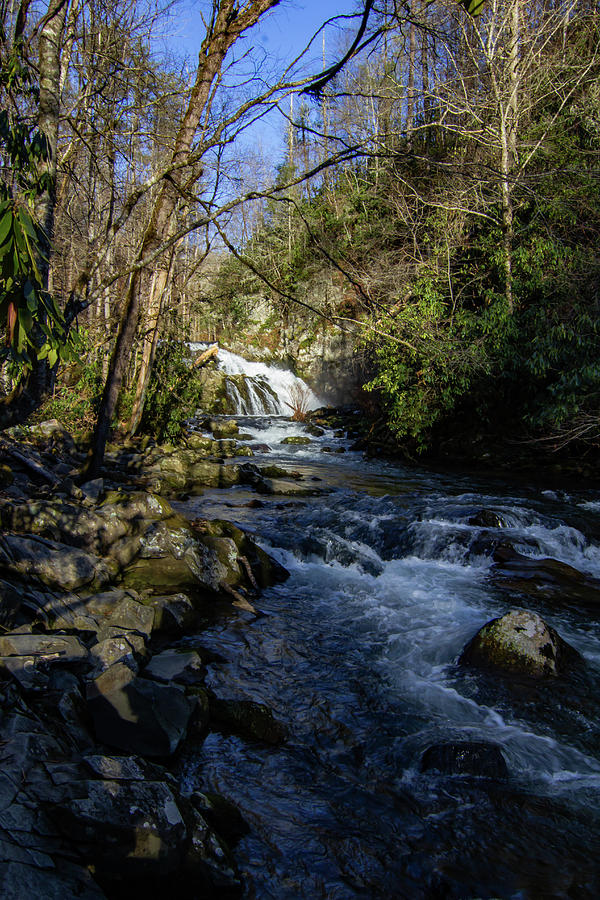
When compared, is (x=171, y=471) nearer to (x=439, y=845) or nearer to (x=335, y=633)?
(x=335, y=633)

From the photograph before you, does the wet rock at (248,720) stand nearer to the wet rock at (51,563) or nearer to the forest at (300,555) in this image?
the forest at (300,555)

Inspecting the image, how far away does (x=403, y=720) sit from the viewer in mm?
3953

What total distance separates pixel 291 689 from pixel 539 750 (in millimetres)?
1855

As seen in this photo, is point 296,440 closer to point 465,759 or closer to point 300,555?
point 300,555

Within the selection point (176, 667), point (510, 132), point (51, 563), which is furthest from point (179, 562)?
point (510, 132)

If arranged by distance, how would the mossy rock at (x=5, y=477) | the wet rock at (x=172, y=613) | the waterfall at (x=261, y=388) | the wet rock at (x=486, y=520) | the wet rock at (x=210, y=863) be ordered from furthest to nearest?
the waterfall at (x=261, y=388) → the wet rock at (x=486, y=520) → the mossy rock at (x=5, y=477) → the wet rock at (x=172, y=613) → the wet rock at (x=210, y=863)

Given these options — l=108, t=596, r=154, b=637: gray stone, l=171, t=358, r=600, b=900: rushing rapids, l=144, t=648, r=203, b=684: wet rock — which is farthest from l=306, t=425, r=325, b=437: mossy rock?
l=144, t=648, r=203, b=684: wet rock

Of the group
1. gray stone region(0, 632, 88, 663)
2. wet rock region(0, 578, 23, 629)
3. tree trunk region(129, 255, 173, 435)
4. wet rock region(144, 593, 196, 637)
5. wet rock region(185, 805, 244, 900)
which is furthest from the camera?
tree trunk region(129, 255, 173, 435)

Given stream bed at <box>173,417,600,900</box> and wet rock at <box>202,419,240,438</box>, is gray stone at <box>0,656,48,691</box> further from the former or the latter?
wet rock at <box>202,419,240,438</box>

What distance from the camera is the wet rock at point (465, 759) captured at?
3.39m

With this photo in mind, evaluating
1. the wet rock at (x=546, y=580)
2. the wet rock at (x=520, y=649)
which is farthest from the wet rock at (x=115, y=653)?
the wet rock at (x=546, y=580)

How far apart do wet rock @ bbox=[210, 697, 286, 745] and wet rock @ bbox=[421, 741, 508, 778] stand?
102cm

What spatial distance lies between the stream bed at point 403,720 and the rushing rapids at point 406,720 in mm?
12

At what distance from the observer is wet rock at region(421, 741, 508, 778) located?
3.39 m
